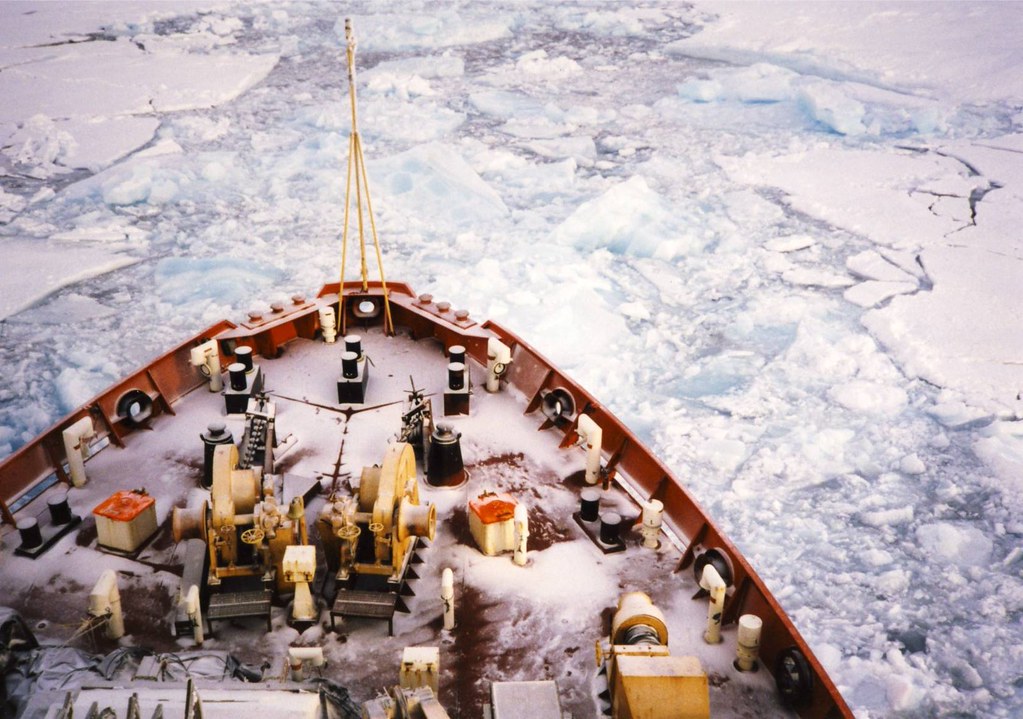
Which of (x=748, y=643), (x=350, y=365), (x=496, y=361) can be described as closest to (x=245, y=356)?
(x=350, y=365)

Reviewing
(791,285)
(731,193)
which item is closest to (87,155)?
(731,193)

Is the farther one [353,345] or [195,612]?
[353,345]

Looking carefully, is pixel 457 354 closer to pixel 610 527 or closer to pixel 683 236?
pixel 610 527

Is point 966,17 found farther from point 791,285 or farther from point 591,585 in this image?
point 591,585

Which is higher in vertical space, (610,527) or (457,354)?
(457,354)

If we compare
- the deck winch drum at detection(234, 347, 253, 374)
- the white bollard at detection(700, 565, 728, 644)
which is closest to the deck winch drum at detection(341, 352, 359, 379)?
the deck winch drum at detection(234, 347, 253, 374)

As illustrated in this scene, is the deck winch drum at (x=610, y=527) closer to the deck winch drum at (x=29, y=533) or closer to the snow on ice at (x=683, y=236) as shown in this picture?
the snow on ice at (x=683, y=236)
